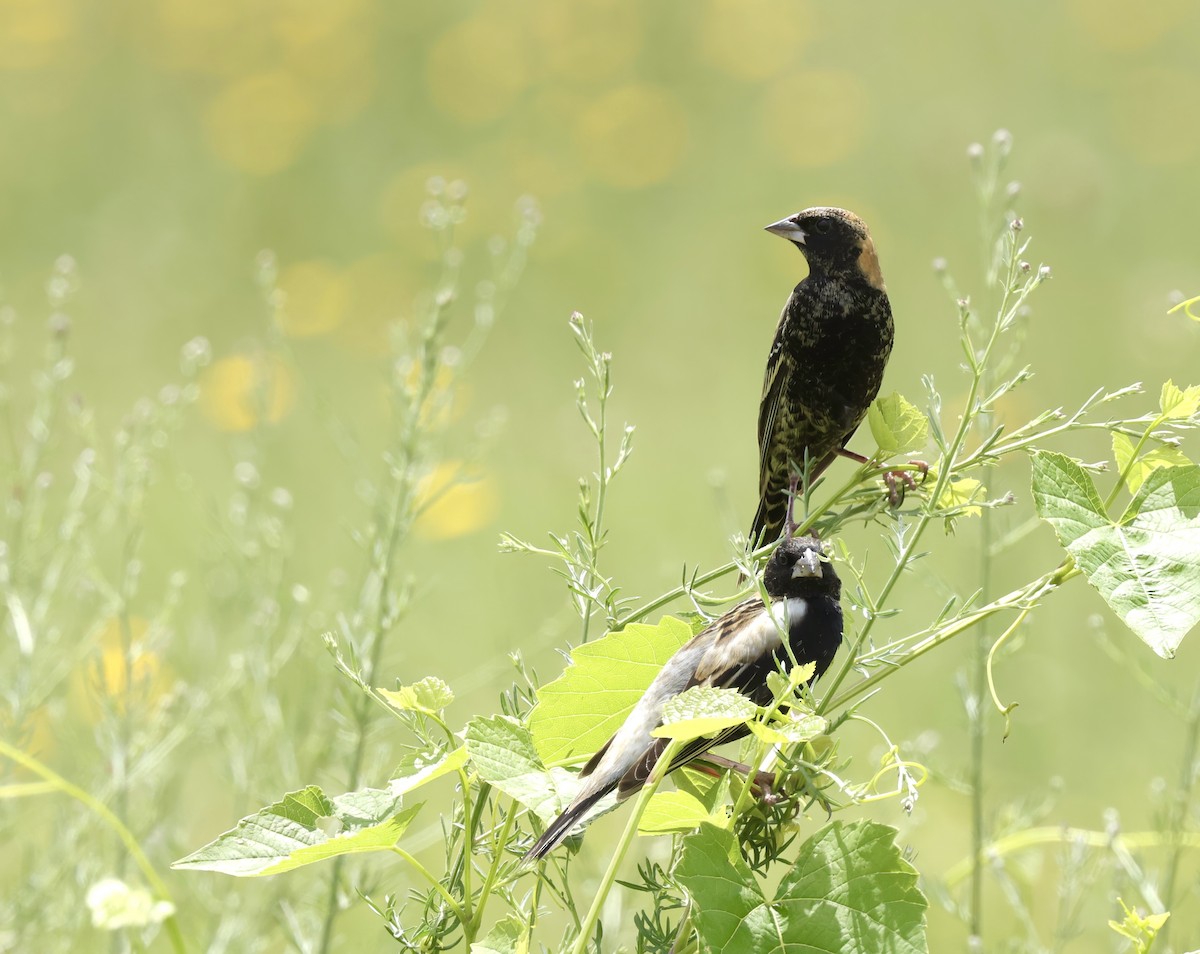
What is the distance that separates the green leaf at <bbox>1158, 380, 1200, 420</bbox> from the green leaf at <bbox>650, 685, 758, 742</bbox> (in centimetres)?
61

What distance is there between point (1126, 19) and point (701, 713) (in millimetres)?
14345

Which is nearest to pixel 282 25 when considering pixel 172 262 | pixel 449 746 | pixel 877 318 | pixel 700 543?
pixel 172 262

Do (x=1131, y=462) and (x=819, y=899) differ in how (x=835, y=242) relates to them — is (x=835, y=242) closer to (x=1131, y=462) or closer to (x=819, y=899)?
(x=1131, y=462)

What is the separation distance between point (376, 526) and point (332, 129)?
1101cm

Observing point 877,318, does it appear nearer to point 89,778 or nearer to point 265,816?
point 265,816

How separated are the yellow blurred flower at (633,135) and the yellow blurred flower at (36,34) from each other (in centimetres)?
575

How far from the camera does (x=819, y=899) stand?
1371 mm

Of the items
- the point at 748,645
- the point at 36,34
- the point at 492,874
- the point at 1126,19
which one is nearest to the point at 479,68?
the point at 36,34

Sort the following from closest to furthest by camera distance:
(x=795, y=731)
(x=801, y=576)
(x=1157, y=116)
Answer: (x=795, y=731) → (x=801, y=576) → (x=1157, y=116)

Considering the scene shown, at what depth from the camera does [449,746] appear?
1629 millimetres

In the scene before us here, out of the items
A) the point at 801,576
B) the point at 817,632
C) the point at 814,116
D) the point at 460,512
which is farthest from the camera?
the point at 814,116

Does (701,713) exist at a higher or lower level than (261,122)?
lower

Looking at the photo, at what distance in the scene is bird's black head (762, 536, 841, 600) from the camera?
7.33ft

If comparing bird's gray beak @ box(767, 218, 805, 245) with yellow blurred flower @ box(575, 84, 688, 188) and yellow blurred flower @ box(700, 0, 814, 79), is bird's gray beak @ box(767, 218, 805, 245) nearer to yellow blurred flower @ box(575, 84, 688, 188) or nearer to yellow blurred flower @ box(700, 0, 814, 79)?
yellow blurred flower @ box(575, 84, 688, 188)
